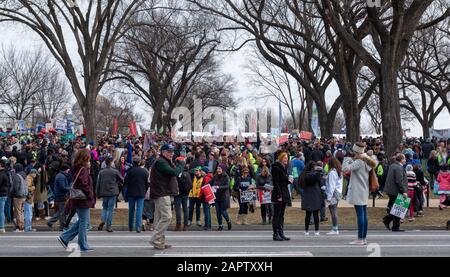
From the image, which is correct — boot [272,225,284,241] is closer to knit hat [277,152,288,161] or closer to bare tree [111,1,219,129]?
knit hat [277,152,288,161]

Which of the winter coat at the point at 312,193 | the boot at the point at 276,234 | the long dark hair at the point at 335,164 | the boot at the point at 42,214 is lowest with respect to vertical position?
the boot at the point at 276,234

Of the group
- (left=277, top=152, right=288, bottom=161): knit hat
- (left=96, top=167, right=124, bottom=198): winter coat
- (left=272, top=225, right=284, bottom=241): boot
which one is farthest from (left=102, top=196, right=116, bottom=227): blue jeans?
(left=277, top=152, right=288, bottom=161): knit hat

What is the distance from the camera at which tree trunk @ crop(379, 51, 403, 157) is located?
24312 millimetres

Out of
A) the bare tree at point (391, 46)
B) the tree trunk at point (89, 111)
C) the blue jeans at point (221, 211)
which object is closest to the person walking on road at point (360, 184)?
the blue jeans at point (221, 211)

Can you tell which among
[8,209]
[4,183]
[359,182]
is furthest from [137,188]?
[359,182]

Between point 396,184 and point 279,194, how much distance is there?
366 centimetres

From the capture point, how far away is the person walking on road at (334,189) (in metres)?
15.8

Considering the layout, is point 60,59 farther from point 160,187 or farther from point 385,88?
point 160,187

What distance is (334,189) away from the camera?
16.0 meters

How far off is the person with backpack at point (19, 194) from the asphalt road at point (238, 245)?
2.57 feet

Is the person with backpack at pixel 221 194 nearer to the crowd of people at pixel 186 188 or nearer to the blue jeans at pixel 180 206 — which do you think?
the crowd of people at pixel 186 188

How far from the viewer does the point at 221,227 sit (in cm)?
1739

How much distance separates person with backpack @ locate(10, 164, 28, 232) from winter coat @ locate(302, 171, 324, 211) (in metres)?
6.82

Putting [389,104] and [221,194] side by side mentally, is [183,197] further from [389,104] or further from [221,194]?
[389,104]
